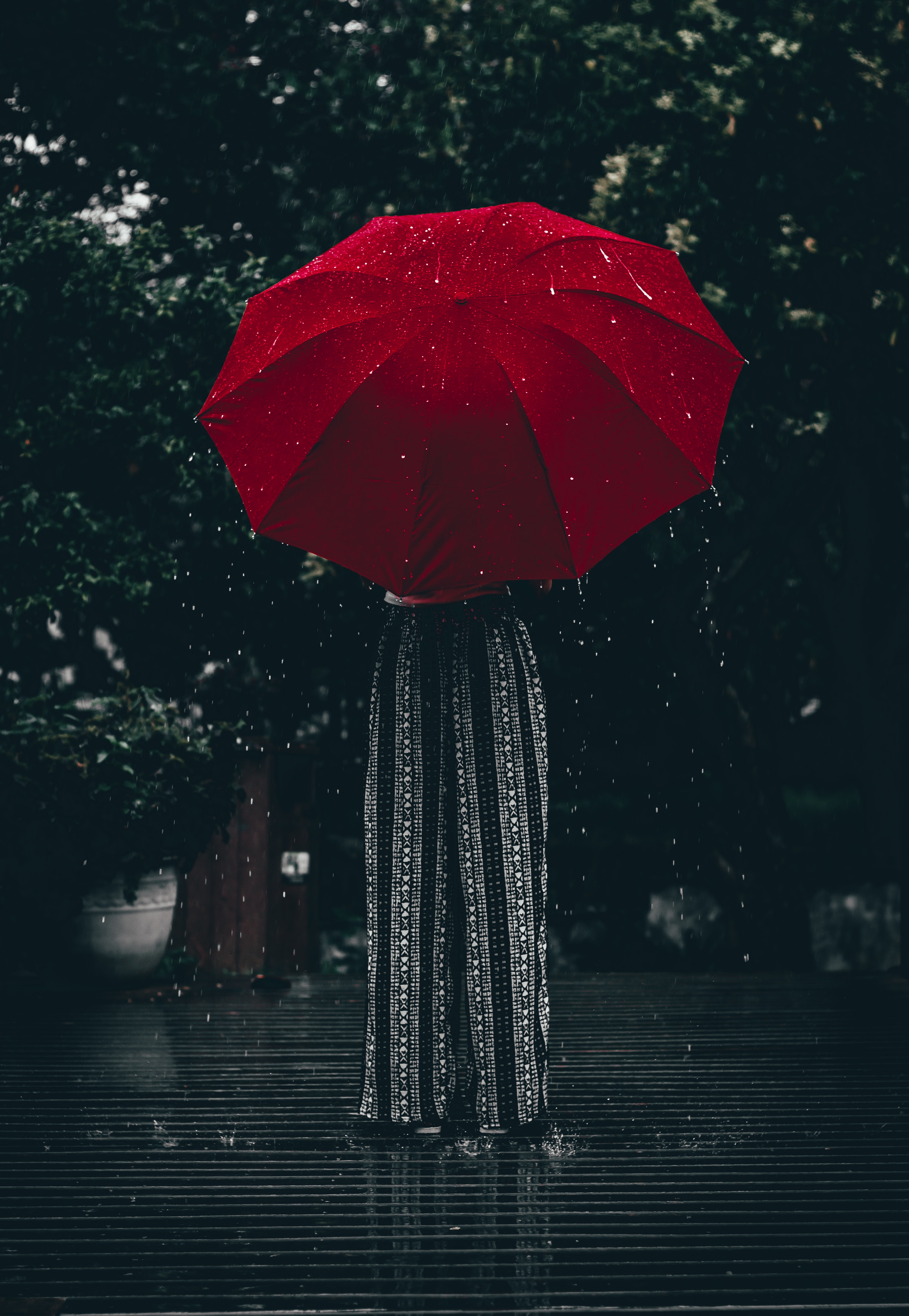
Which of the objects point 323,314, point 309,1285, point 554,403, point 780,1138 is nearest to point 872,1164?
point 780,1138

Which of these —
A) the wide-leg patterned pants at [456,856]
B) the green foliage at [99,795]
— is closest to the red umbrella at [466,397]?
the wide-leg patterned pants at [456,856]

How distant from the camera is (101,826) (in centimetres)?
421

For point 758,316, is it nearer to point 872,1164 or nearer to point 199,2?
point 199,2

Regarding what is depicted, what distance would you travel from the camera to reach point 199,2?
219 inches

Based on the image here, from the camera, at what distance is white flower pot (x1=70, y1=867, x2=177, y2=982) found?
4242 mm

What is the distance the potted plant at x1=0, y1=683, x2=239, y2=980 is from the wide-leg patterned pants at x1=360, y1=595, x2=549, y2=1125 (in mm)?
1944

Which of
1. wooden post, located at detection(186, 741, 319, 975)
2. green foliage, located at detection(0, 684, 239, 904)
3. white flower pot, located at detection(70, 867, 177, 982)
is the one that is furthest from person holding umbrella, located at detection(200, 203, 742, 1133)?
wooden post, located at detection(186, 741, 319, 975)

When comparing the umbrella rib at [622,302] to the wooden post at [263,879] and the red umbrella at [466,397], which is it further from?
the wooden post at [263,879]

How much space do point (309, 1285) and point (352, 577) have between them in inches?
158

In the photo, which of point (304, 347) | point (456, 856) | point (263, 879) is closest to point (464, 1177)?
point (456, 856)

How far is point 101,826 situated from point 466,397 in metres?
2.51

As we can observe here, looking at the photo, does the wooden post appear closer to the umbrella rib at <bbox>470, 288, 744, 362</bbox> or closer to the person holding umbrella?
the person holding umbrella

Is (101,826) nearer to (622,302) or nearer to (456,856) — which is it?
(456,856)

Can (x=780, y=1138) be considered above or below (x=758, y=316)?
below
